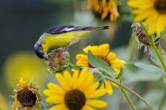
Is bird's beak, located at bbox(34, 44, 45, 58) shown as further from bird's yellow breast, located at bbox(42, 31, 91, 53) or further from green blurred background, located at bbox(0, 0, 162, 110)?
green blurred background, located at bbox(0, 0, 162, 110)

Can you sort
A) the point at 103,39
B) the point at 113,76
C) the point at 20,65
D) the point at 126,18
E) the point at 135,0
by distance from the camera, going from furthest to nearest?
the point at 20,65 → the point at 103,39 → the point at 126,18 → the point at 113,76 → the point at 135,0

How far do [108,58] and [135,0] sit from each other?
46cm

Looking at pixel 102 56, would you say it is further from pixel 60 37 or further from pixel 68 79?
pixel 60 37

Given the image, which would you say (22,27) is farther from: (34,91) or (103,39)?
(34,91)

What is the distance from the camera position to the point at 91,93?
935 mm

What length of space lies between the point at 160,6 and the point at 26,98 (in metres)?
0.48

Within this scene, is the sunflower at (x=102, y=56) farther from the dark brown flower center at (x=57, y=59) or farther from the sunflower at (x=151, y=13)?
the sunflower at (x=151, y=13)

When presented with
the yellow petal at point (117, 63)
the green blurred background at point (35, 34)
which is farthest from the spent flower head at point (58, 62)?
the green blurred background at point (35, 34)

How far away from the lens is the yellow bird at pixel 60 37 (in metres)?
1.80

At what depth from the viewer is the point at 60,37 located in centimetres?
189

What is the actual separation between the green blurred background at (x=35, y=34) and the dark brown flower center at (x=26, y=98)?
1.17 metres

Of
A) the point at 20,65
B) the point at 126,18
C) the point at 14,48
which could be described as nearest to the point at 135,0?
the point at 126,18

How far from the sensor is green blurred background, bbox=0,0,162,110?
2.43 m

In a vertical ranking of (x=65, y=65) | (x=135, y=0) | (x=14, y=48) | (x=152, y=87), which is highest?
(x=135, y=0)
